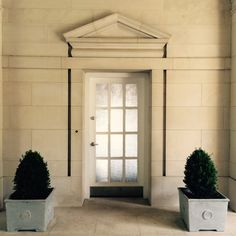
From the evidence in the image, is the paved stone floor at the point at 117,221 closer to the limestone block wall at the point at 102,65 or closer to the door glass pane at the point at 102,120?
the limestone block wall at the point at 102,65

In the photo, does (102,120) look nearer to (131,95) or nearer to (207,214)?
(131,95)

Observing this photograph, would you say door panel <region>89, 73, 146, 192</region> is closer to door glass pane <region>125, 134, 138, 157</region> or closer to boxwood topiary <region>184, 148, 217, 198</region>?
door glass pane <region>125, 134, 138, 157</region>

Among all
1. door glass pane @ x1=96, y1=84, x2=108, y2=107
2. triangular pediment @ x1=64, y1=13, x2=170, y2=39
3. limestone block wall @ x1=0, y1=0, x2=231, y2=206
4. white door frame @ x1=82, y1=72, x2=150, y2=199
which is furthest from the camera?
door glass pane @ x1=96, y1=84, x2=108, y2=107

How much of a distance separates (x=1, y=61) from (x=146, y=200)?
303 cm

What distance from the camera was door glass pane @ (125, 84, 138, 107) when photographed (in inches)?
192

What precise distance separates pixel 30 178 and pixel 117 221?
4.04 ft

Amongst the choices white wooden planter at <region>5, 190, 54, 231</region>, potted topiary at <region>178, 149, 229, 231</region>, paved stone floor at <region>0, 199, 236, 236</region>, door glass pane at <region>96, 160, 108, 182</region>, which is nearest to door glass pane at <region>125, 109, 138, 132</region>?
door glass pane at <region>96, 160, 108, 182</region>

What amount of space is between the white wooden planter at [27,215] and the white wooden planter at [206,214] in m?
1.73

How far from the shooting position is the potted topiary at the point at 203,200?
11.9ft

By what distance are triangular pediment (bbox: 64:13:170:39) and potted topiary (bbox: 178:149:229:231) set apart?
1.87 meters

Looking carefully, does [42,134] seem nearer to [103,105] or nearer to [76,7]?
[103,105]

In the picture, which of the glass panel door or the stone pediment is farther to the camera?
the glass panel door

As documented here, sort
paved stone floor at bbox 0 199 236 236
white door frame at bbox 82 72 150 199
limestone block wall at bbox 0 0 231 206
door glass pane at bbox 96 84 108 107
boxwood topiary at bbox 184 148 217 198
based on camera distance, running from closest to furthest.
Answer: paved stone floor at bbox 0 199 236 236
boxwood topiary at bbox 184 148 217 198
limestone block wall at bbox 0 0 231 206
white door frame at bbox 82 72 150 199
door glass pane at bbox 96 84 108 107

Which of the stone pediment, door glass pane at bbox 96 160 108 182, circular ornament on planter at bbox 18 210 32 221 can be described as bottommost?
circular ornament on planter at bbox 18 210 32 221
